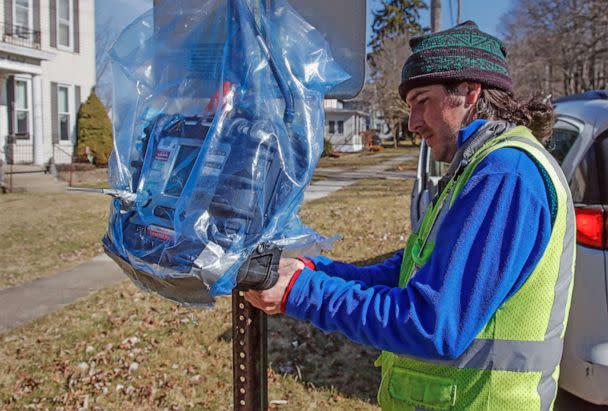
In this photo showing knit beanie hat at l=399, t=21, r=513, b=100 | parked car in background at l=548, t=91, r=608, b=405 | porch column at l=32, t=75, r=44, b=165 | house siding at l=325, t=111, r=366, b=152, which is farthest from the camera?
house siding at l=325, t=111, r=366, b=152

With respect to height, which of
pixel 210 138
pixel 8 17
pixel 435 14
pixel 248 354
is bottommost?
pixel 248 354

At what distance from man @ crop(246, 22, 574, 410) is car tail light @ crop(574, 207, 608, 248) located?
64.5 inches

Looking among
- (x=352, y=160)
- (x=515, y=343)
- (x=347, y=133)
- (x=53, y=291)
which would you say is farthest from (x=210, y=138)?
(x=347, y=133)

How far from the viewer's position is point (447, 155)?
6.05 ft

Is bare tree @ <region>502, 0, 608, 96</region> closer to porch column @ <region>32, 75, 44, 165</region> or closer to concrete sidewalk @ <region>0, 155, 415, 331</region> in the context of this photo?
porch column @ <region>32, 75, 44, 165</region>

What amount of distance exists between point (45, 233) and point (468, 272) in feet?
31.5

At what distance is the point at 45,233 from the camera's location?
32.3 ft

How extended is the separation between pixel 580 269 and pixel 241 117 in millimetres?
2315

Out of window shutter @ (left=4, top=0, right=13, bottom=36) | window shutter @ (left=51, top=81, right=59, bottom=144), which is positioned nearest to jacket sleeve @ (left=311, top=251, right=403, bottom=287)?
window shutter @ (left=4, top=0, right=13, bottom=36)

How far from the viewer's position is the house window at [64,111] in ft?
67.7

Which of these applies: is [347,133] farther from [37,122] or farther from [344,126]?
[37,122]

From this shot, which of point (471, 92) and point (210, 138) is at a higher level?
point (471, 92)

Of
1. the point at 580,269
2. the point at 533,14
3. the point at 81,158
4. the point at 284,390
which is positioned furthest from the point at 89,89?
the point at 533,14

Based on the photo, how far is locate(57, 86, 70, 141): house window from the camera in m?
20.6
